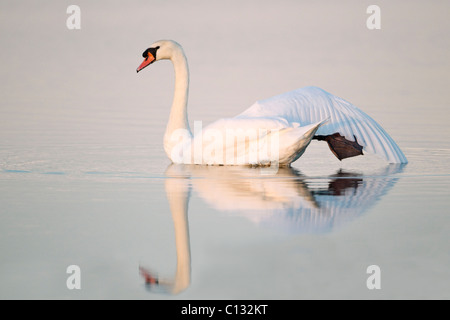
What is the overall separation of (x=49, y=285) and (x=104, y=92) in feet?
53.2

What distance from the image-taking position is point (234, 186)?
8.11 metres

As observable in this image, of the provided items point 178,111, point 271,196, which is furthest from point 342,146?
point 271,196

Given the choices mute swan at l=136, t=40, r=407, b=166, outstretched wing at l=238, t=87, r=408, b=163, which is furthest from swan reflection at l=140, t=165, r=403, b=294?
outstretched wing at l=238, t=87, r=408, b=163

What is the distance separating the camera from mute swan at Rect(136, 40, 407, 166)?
898 centimetres

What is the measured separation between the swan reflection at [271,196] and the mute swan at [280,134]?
0.16 m

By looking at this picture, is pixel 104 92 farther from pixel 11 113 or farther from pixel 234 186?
pixel 234 186

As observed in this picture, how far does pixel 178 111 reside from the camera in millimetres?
10758

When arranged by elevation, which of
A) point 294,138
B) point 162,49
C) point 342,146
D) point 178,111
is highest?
point 162,49

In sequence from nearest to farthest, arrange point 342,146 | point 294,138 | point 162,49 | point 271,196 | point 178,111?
1. point 271,196
2. point 294,138
3. point 342,146
4. point 178,111
5. point 162,49

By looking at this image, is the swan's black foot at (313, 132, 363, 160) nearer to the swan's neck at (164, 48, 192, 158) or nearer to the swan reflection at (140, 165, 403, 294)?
the swan reflection at (140, 165, 403, 294)

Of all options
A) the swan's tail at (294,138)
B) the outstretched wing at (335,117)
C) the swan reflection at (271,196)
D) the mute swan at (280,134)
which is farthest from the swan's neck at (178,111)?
the swan's tail at (294,138)

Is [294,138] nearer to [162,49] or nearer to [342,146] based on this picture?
[342,146]

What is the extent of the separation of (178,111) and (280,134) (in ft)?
7.05
